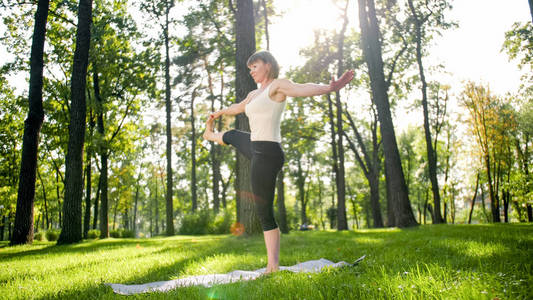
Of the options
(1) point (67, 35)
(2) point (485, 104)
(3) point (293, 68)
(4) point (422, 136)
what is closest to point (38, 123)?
(1) point (67, 35)

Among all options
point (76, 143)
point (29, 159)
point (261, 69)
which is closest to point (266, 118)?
point (261, 69)

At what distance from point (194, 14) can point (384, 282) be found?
16938 mm

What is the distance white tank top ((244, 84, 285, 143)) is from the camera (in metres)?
3.49

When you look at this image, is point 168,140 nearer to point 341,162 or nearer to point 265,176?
point 341,162

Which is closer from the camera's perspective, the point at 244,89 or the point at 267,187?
the point at 267,187

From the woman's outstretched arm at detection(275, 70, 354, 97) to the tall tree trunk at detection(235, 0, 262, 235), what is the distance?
538 cm

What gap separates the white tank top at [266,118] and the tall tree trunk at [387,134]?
9020mm

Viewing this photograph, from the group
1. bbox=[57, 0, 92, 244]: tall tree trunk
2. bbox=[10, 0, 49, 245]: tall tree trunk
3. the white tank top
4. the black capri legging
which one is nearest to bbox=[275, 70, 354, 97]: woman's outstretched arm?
the white tank top

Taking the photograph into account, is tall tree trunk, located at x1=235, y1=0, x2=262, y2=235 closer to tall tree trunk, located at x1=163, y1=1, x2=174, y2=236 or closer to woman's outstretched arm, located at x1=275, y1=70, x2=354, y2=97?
woman's outstretched arm, located at x1=275, y1=70, x2=354, y2=97

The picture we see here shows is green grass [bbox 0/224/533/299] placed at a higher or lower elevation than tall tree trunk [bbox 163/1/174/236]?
lower

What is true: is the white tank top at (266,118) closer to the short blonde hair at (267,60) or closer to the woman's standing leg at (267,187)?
the woman's standing leg at (267,187)

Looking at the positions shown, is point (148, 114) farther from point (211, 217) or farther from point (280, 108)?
point (280, 108)

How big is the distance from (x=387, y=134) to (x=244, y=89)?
19.1 feet

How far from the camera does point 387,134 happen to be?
467 inches
